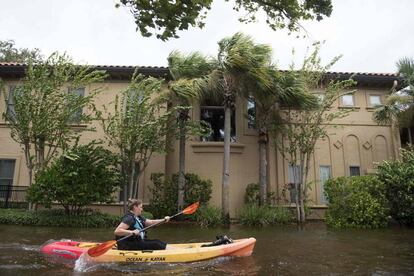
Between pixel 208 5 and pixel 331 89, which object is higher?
pixel 331 89

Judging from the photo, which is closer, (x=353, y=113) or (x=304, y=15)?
(x=304, y=15)

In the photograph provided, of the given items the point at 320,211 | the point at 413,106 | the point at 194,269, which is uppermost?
the point at 413,106

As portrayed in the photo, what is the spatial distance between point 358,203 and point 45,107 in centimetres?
1231

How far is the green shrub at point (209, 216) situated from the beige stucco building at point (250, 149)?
187 centimetres

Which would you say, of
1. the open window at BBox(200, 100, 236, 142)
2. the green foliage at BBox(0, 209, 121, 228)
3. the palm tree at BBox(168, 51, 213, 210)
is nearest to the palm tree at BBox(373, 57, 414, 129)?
the open window at BBox(200, 100, 236, 142)

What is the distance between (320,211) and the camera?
1798 centimetres

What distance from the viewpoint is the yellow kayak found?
8.09 metres

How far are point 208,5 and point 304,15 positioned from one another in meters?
1.81

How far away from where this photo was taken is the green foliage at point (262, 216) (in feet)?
50.0

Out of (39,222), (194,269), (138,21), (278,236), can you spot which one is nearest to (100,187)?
(39,222)

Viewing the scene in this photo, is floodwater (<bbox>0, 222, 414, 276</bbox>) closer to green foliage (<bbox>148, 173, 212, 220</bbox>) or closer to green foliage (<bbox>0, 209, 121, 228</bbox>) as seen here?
→ green foliage (<bbox>0, 209, 121, 228</bbox>)

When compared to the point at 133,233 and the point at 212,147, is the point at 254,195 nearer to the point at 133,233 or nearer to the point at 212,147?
the point at 212,147

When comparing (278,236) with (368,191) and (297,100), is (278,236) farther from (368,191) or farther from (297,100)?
(297,100)

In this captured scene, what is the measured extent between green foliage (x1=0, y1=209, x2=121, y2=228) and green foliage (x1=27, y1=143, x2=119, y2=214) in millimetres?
445
